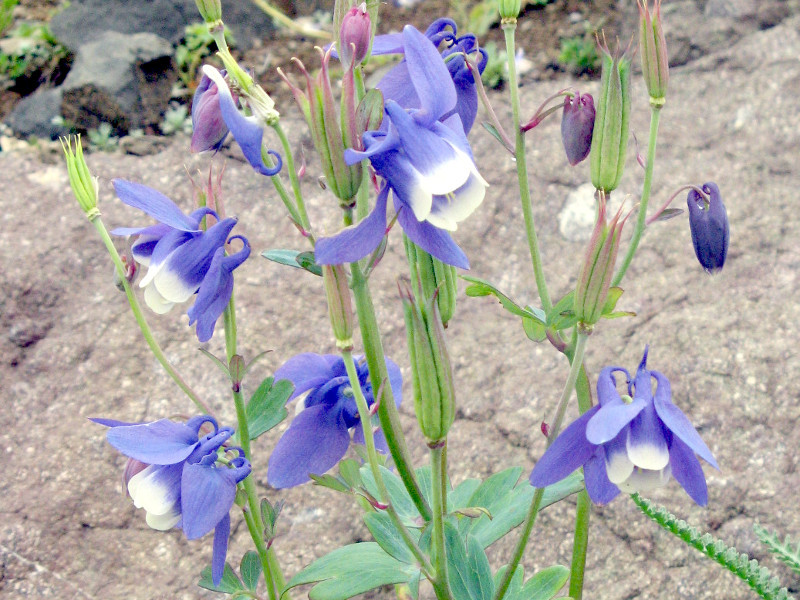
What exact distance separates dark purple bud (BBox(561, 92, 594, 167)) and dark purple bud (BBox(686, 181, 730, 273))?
20cm

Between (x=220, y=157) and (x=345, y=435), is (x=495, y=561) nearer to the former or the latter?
(x=345, y=435)

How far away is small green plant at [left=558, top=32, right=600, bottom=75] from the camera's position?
3.25 meters

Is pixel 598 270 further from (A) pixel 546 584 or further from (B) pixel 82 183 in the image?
(B) pixel 82 183

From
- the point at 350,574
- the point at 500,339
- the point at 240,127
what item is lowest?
the point at 500,339

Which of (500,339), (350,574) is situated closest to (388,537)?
(350,574)

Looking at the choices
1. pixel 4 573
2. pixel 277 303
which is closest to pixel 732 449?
pixel 277 303

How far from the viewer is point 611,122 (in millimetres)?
1279

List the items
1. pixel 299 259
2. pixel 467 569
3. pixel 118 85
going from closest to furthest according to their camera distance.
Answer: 1. pixel 299 259
2. pixel 467 569
3. pixel 118 85

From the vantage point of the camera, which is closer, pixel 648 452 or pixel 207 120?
pixel 648 452

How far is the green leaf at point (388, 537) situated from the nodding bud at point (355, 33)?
0.69 m

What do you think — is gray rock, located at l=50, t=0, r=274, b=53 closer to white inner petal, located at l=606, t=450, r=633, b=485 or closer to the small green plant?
the small green plant

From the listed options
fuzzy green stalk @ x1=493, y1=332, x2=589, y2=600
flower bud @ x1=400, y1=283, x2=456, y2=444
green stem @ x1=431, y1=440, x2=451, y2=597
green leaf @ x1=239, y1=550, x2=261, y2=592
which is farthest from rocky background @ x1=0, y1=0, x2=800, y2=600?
flower bud @ x1=400, y1=283, x2=456, y2=444

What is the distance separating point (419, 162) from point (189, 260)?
16.0 inches

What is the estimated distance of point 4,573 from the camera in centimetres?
182
